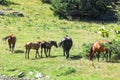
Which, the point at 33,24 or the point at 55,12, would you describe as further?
the point at 55,12

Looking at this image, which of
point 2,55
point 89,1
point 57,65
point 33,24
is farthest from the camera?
point 89,1

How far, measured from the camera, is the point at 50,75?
25734 millimetres

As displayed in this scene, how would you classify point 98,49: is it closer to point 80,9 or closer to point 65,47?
point 65,47

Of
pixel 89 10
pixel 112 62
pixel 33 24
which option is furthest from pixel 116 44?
pixel 89 10

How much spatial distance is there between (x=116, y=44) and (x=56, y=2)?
122 ft

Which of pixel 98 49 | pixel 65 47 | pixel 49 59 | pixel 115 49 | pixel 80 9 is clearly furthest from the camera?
pixel 80 9

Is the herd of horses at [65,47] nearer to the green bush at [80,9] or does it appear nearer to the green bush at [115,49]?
the green bush at [115,49]

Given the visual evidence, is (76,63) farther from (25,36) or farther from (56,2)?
(56,2)

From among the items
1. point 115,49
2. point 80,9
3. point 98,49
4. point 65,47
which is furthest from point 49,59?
point 80,9

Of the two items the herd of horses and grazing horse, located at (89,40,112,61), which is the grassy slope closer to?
the herd of horses

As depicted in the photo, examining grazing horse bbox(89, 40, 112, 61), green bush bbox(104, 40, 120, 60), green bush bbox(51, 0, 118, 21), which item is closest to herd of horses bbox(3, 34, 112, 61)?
grazing horse bbox(89, 40, 112, 61)

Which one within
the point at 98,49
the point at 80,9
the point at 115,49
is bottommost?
the point at 115,49

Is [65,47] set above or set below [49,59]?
above

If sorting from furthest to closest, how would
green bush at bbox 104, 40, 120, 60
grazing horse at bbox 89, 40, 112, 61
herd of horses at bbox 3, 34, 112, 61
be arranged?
1. green bush at bbox 104, 40, 120, 60
2. herd of horses at bbox 3, 34, 112, 61
3. grazing horse at bbox 89, 40, 112, 61
